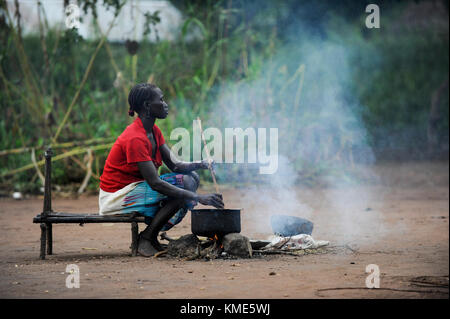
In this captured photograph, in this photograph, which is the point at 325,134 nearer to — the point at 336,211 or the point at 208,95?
the point at 208,95

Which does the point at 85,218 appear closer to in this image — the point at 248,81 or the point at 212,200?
the point at 212,200

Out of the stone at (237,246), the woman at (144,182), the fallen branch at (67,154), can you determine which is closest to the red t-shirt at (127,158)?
the woman at (144,182)

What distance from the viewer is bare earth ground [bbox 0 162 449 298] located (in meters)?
3.69

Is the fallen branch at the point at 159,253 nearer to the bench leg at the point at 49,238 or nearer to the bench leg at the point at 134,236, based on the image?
the bench leg at the point at 134,236

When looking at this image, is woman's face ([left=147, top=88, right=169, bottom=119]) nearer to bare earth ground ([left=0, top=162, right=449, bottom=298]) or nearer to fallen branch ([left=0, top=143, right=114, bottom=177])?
bare earth ground ([left=0, top=162, right=449, bottom=298])

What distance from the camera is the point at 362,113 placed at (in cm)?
1459

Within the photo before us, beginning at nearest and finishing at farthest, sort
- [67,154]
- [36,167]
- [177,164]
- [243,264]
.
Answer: [243,264], [177,164], [36,167], [67,154]

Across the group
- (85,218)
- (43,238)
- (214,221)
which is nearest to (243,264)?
(214,221)

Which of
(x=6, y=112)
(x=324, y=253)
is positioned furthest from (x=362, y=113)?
(x=324, y=253)

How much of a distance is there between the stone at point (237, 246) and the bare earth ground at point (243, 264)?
119 millimetres

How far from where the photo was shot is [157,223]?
502 centimetres

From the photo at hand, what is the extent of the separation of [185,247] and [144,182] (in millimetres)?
625

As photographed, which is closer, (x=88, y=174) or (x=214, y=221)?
(x=214, y=221)

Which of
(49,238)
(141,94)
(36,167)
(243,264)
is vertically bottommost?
(243,264)
